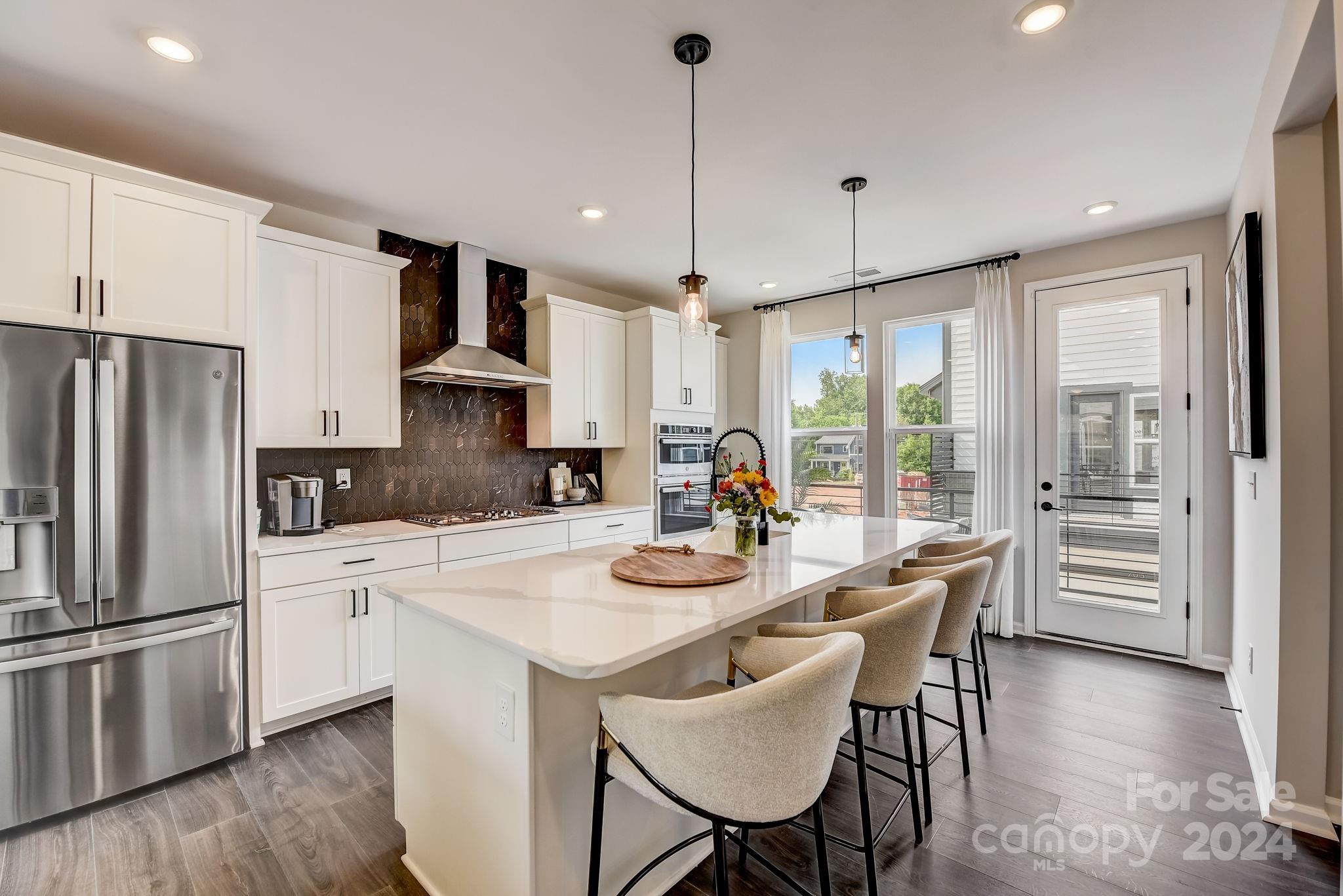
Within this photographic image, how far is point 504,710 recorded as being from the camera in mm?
1456

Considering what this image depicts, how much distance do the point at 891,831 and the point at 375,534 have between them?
2.65 meters

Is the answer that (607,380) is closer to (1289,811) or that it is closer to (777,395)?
(777,395)

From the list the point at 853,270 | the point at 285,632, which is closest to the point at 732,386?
the point at 853,270

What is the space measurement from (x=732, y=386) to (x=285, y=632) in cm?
411

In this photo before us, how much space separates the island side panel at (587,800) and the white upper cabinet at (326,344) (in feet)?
7.72

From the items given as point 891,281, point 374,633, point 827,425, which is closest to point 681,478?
point 827,425

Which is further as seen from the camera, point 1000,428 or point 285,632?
point 1000,428

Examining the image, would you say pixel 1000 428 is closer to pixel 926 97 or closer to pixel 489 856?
pixel 926 97

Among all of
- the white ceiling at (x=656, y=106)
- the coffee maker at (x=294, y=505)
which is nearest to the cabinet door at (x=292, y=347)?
the coffee maker at (x=294, y=505)

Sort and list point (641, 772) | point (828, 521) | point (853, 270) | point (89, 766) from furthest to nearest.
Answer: point (853, 270) < point (828, 521) < point (89, 766) < point (641, 772)

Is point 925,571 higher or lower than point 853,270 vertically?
lower

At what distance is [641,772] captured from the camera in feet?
4.31

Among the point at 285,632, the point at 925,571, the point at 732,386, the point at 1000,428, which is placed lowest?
the point at 285,632

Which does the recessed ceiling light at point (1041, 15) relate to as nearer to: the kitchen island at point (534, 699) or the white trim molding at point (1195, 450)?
the kitchen island at point (534, 699)
